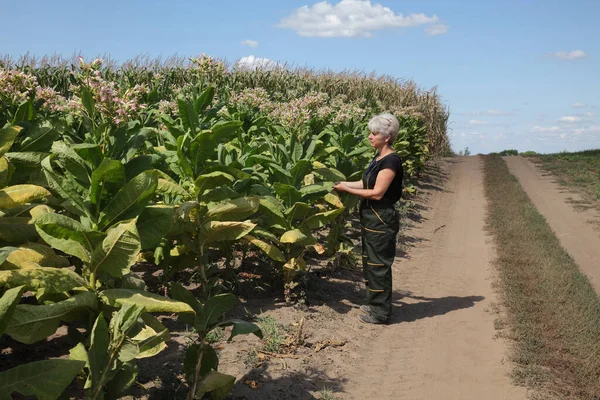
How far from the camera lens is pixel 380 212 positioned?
590 centimetres

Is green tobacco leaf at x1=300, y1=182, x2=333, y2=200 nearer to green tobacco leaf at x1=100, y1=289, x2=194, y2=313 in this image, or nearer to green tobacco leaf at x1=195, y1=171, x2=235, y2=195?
green tobacco leaf at x1=195, y1=171, x2=235, y2=195

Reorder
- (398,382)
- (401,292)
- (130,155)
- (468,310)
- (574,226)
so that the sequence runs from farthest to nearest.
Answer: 1. (574,226)
2. (401,292)
3. (468,310)
4. (398,382)
5. (130,155)

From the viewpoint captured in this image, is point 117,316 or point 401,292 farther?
point 401,292

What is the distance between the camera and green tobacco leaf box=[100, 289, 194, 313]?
325 centimetres

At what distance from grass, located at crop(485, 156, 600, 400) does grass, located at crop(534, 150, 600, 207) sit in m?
5.22

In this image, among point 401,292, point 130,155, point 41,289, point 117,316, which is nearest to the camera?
point 117,316

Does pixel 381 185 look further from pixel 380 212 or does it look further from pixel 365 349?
pixel 365 349

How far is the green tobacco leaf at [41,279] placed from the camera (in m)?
3.14

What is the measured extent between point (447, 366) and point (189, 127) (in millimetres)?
2896

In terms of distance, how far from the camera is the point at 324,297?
21.0 feet

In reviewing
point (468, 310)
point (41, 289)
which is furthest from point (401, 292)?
point (41, 289)

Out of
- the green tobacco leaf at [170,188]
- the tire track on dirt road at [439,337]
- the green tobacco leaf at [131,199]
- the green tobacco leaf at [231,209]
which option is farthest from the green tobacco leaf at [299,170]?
the green tobacco leaf at [131,199]

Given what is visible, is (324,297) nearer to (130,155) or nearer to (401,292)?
(401,292)

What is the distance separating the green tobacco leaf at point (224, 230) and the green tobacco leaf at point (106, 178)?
52.8 inches
